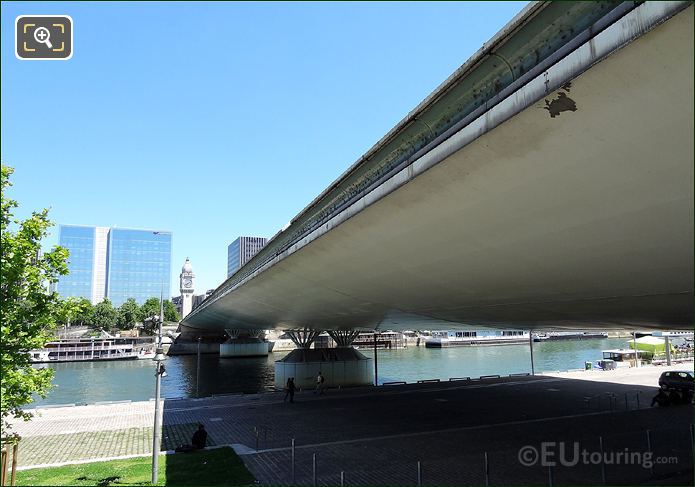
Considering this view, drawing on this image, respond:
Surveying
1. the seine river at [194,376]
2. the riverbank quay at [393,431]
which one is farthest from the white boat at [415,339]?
the riverbank quay at [393,431]

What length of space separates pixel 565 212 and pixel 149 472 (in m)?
12.5

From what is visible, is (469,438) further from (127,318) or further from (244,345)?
(127,318)

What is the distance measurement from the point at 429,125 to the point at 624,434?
49.1 ft

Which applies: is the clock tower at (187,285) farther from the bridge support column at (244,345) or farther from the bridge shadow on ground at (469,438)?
the bridge shadow on ground at (469,438)

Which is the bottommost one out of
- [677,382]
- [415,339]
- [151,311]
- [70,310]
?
[415,339]

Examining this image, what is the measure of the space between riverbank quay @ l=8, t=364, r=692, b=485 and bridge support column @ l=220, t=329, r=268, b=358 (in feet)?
206

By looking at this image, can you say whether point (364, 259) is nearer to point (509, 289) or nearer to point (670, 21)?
point (509, 289)

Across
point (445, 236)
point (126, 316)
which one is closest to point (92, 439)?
point (445, 236)

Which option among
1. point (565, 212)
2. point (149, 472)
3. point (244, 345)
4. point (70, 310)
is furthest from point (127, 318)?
point (565, 212)

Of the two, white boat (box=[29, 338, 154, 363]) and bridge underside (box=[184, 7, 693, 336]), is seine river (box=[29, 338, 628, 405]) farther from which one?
bridge underside (box=[184, 7, 693, 336])

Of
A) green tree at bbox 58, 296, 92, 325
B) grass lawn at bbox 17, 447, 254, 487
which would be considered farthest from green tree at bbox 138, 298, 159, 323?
green tree at bbox 58, 296, 92, 325

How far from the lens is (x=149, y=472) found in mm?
13414

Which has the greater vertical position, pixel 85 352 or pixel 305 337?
pixel 305 337

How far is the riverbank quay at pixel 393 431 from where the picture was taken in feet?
43.4
